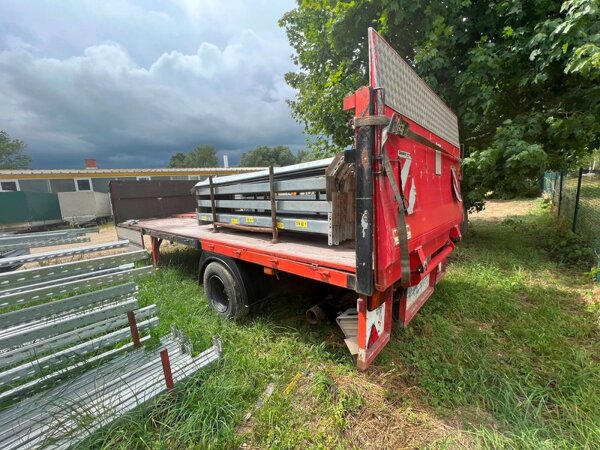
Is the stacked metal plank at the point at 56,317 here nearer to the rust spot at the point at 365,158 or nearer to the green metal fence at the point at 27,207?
the rust spot at the point at 365,158

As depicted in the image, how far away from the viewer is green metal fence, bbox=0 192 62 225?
14.1m

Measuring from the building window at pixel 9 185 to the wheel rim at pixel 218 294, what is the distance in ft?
71.9

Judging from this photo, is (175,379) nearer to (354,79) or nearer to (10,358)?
(10,358)

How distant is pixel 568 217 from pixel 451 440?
7.57 m

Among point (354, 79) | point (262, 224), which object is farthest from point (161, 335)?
point (354, 79)

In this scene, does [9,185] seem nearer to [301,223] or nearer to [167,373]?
[167,373]

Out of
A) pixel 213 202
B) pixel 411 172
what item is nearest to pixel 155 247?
pixel 213 202

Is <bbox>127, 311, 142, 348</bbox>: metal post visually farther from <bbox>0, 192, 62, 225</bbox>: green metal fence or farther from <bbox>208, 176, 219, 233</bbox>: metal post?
<bbox>0, 192, 62, 225</bbox>: green metal fence

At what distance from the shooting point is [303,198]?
2.42m

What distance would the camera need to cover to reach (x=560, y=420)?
173cm

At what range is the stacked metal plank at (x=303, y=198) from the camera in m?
2.07

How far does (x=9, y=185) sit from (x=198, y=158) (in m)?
52.2

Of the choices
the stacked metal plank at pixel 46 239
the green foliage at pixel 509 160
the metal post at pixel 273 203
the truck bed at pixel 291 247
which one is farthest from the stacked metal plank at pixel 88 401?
the green foliage at pixel 509 160

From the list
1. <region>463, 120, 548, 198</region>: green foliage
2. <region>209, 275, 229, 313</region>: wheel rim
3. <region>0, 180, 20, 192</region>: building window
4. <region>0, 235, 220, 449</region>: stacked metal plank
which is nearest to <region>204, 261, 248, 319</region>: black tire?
<region>209, 275, 229, 313</region>: wheel rim
